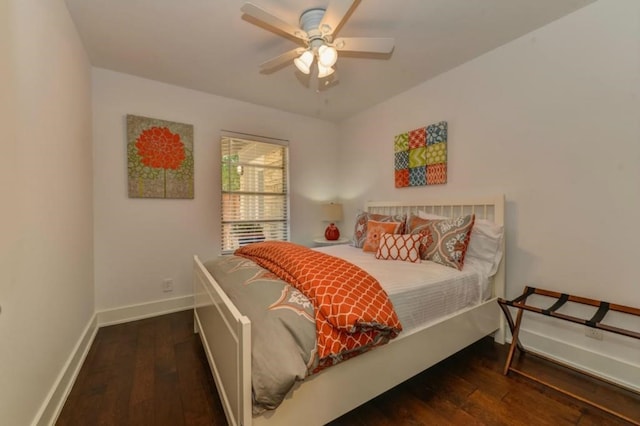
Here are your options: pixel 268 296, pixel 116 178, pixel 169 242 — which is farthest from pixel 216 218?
pixel 268 296

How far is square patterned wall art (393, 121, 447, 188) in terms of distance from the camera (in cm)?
268

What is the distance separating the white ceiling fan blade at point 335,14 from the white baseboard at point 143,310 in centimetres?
290

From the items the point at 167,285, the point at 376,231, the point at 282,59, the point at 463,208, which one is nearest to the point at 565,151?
the point at 463,208

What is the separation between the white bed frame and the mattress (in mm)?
59

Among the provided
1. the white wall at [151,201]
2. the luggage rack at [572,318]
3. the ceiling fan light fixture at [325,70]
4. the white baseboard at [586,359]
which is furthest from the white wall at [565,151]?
the white wall at [151,201]

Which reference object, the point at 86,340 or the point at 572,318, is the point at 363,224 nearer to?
the point at 572,318

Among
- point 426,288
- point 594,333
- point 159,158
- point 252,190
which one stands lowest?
point 594,333

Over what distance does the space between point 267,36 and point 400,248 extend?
2.04 metres

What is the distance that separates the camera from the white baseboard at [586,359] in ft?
5.39

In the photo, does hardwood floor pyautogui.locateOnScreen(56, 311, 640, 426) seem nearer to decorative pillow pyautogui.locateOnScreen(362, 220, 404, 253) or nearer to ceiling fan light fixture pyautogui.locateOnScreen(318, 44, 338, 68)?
decorative pillow pyautogui.locateOnScreen(362, 220, 404, 253)

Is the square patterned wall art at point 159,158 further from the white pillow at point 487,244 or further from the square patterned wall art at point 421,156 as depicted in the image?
the white pillow at point 487,244

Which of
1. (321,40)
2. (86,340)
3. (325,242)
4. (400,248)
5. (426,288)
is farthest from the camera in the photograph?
(325,242)

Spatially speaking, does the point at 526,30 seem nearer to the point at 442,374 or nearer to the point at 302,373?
the point at 442,374

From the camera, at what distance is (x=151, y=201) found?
110 inches
